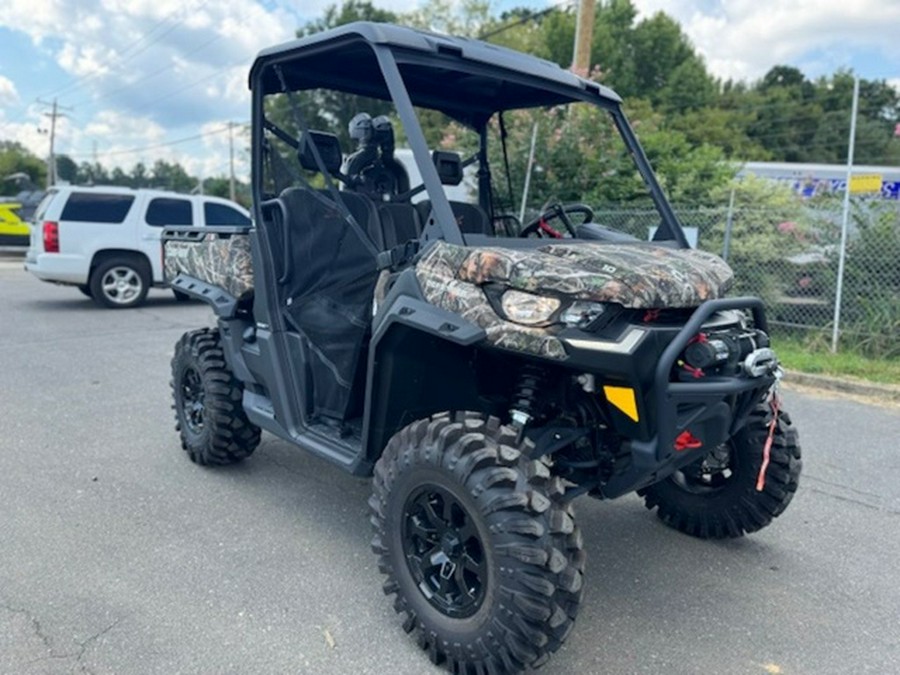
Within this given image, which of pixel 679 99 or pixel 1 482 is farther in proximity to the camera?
pixel 679 99

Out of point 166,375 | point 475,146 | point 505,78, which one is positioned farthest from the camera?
point 166,375

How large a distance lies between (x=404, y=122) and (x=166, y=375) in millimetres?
5078

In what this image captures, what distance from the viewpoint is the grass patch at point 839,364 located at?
23.6ft

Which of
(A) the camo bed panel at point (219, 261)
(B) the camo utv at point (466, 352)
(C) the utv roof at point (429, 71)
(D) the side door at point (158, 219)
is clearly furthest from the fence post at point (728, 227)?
(D) the side door at point (158, 219)

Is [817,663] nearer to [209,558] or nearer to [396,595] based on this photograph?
[396,595]

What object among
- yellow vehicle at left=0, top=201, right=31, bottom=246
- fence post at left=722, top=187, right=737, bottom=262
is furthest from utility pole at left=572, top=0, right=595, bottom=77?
yellow vehicle at left=0, top=201, right=31, bottom=246

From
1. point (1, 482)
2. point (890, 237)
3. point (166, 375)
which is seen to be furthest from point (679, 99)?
point (1, 482)

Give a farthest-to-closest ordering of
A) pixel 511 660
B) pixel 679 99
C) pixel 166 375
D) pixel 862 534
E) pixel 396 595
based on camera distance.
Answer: pixel 679 99 < pixel 166 375 < pixel 862 534 < pixel 396 595 < pixel 511 660

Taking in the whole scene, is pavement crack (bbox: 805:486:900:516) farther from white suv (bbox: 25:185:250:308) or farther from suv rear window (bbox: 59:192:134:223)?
suv rear window (bbox: 59:192:134:223)

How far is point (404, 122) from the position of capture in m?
2.97

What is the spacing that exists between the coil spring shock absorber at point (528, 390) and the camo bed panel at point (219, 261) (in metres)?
1.93

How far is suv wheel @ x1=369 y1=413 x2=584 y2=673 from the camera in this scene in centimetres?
233

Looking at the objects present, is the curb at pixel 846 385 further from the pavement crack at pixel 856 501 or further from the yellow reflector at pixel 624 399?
the yellow reflector at pixel 624 399

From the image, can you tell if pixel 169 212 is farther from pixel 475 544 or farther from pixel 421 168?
pixel 475 544
